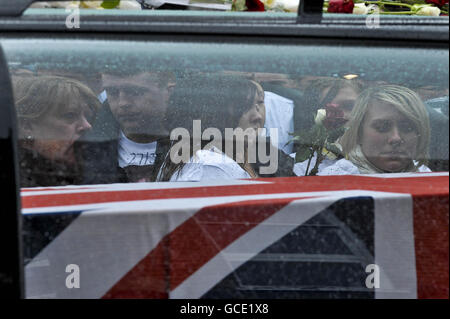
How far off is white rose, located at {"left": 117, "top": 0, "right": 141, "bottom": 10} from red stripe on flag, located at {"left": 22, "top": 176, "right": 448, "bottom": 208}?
60 centimetres

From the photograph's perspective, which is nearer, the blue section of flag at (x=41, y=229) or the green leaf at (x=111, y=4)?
the blue section of flag at (x=41, y=229)

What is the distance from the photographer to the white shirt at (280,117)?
1.93 metres

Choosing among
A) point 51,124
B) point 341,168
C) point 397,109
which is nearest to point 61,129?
point 51,124

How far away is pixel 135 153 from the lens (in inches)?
74.0

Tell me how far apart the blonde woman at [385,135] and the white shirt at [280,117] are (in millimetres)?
143

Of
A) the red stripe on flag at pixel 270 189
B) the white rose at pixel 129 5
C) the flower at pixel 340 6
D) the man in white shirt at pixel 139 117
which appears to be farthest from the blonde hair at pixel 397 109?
the white rose at pixel 129 5

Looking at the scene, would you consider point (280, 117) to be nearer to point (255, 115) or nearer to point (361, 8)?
point (255, 115)

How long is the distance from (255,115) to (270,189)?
0.32 metres

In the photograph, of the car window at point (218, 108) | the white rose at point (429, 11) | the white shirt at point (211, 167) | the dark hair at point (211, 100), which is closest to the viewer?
the car window at point (218, 108)

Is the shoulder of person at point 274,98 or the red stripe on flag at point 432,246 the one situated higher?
the shoulder of person at point 274,98

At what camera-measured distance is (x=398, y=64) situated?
158 centimetres

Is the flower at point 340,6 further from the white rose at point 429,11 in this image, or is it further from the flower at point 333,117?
the white rose at point 429,11

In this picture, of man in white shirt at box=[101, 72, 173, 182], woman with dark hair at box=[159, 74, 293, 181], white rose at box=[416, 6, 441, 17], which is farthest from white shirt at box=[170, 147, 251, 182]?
white rose at box=[416, 6, 441, 17]

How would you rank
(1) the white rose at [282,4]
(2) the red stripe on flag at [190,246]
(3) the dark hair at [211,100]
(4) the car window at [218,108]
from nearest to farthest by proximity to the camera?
(2) the red stripe on flag at [190,246]
(4) the car window at [218,108]
(3) the dark hair at [211,100]
(1) the white rose at [282,4]
